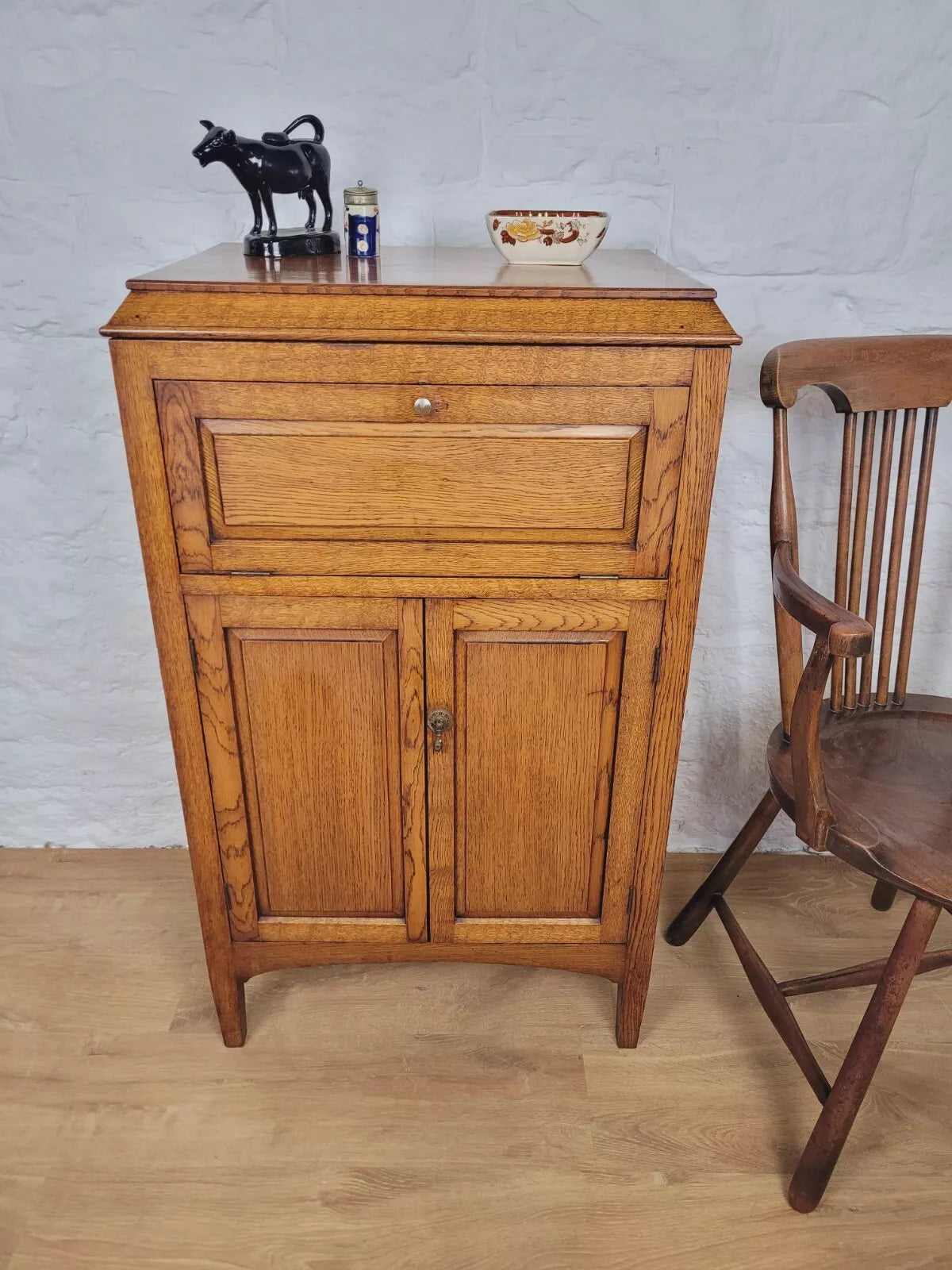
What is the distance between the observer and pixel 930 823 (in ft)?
4.17

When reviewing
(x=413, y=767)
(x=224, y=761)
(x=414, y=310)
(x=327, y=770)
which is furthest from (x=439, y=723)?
(x=414, y=310)

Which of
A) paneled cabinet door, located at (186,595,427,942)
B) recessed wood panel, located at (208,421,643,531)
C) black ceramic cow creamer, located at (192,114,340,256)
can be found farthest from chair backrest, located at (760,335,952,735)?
black ceramic cow creamer, located at (192,114,340,256)

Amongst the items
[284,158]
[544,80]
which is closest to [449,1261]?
[284,158]

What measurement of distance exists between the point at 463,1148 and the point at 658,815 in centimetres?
60

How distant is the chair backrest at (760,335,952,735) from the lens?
4.58 feet

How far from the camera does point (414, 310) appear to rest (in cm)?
112

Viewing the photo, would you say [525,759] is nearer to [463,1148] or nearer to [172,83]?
[463,1148]

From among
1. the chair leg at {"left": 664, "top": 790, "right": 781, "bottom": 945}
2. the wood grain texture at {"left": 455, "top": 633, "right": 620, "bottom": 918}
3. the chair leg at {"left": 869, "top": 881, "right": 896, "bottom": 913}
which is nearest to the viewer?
the wood grain texture at {"left": 455, "top": 633, "right": 620, "bottom": 918}

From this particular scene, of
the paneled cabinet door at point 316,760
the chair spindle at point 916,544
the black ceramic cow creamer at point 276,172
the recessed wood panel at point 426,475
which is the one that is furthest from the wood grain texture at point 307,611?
the chair spindle at point 916,544

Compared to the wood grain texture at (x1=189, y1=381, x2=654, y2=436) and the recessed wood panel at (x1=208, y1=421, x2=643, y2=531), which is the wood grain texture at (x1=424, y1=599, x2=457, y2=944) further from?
the wood grain texture at (x1=189, y1=381, x2=654, y2=436)

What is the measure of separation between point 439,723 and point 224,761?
0.32 m

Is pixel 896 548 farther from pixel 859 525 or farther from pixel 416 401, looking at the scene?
pixel 416 401

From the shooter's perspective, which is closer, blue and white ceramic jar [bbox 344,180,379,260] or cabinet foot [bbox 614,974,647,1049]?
blue and white ceramic jar [bbox 344,180,379,260]

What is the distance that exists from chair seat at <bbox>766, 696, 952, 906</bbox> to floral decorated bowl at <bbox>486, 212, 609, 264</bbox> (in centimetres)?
81
